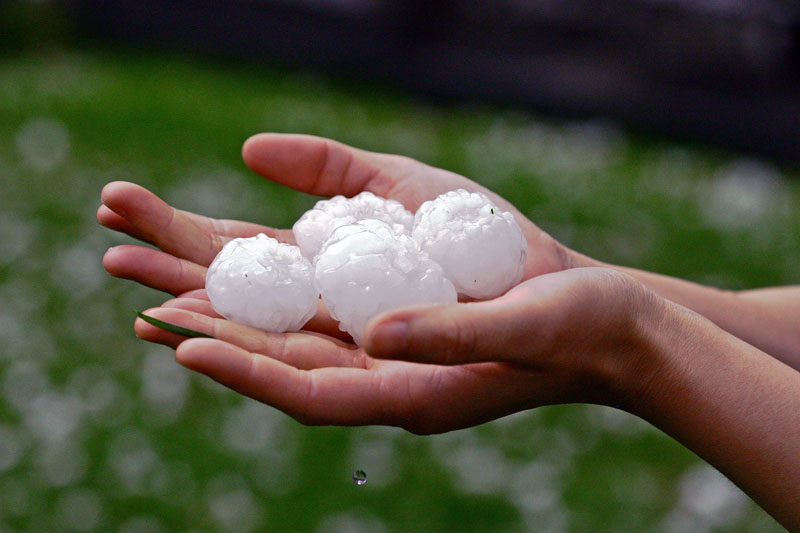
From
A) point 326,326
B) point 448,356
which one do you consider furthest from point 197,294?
point 448,356

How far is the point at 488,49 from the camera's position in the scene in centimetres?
553

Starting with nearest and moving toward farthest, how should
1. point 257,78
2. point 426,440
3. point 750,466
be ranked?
1. point 750,466
2. point 426,440
3. point 257,78

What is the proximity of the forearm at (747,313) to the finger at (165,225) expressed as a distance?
3.00 ft

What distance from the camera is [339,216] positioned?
1.87 meters

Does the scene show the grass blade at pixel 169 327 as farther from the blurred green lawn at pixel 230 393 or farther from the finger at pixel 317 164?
the blurred green lawn at pixel 230 393

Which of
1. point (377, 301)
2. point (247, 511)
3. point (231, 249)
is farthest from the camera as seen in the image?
point (247, 511)

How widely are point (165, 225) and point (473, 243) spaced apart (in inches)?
25.8

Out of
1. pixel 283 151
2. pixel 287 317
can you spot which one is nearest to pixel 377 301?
pixel 287 317

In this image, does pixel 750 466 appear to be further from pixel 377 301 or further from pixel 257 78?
pixel 257 78

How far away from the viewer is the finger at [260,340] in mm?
1376

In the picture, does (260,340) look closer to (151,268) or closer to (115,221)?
(151,268)

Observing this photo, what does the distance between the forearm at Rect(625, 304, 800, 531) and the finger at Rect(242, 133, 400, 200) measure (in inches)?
35.0

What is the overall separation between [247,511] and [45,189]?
83.7 inches

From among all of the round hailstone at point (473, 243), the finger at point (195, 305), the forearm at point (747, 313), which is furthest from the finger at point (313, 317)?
the forearm at point (747, 313)
